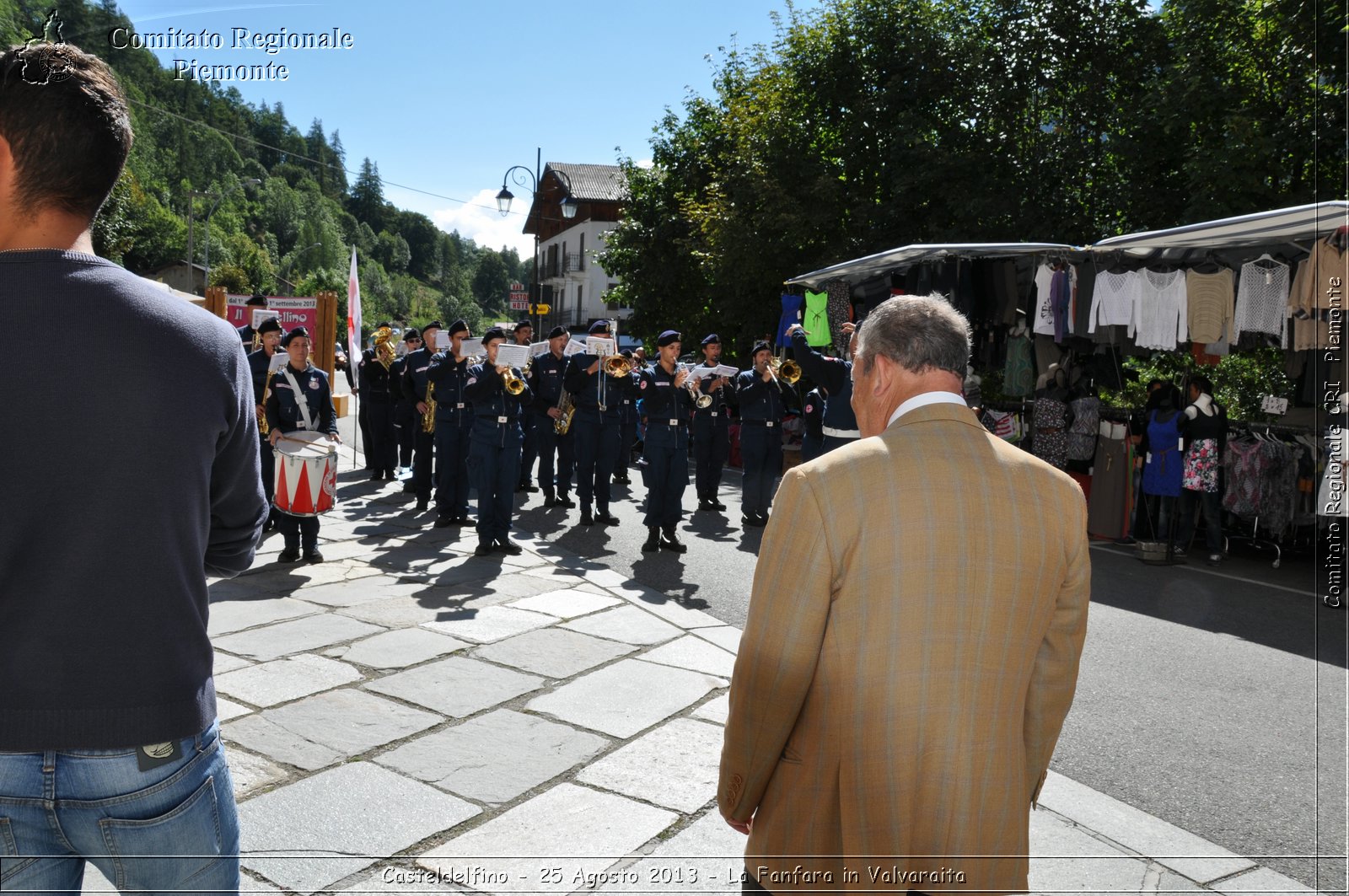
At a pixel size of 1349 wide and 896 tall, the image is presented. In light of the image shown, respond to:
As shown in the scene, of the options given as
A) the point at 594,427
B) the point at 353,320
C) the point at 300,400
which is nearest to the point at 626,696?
the point at 300,400

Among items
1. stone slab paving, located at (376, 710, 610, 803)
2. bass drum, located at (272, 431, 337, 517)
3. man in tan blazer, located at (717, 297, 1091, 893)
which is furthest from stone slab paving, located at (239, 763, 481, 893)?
bass drum, located at (272, 431, 337, 517)

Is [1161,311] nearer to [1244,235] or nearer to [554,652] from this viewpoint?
[1244,235]

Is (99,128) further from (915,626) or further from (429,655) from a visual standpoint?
(429,655)

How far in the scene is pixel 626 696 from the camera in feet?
18.0

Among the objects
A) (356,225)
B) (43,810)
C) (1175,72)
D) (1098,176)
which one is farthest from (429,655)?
(356,225)

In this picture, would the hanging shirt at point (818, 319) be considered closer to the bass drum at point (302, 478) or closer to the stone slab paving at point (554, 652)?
the bass drum at point (302, 478)

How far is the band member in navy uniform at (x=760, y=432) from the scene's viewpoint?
1234 centimetres

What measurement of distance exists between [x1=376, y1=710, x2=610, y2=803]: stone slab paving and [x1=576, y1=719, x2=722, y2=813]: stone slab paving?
16 centimetres

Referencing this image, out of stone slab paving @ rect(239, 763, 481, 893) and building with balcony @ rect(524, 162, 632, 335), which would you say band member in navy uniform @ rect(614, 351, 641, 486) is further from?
building with balcony @ rect(524, 162, 632, 335)

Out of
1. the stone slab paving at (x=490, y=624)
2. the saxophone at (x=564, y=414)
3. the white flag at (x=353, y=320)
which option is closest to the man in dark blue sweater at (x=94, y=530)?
the stone slab paving at (x=490, y=624)

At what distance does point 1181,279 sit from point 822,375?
3989 millimetres

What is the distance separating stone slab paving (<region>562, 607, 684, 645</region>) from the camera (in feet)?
22.1

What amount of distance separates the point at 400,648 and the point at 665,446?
489 centimetres

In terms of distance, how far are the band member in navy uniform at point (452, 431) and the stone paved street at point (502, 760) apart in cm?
393
